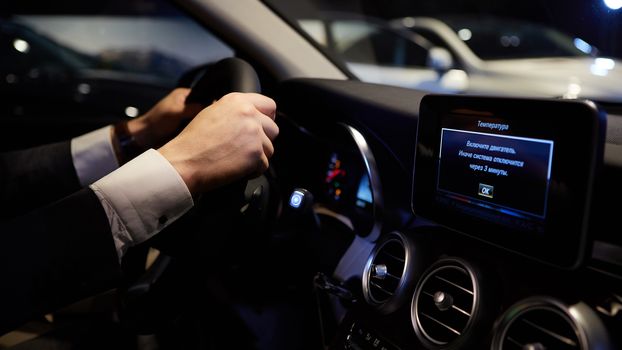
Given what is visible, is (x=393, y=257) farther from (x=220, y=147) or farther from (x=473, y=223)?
(x=220, y=147)

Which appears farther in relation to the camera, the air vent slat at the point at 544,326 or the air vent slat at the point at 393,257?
the air vent slat at the point at 393,257

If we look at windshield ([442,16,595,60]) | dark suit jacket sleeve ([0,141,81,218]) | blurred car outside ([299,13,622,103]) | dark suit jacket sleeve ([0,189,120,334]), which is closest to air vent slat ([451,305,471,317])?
dark suit jacket sleeve ([0,189,120,334])

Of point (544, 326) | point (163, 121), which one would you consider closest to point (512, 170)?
point (544, 326)

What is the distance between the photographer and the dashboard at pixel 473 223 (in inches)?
37.7

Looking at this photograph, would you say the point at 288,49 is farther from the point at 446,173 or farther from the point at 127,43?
the point at 127,43

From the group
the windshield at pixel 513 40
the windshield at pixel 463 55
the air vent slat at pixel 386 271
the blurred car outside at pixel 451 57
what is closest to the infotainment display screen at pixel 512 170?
the air vent slat at pixel 386 271

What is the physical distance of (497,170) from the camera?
1097mm

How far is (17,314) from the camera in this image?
3.47 feet

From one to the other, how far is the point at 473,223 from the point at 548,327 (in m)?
0.26

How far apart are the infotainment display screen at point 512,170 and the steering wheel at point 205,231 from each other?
1.28 feet

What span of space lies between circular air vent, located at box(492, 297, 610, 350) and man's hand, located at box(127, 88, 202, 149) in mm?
1085

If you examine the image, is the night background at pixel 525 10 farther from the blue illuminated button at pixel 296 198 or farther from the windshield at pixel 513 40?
the windshield at pixel 513 40

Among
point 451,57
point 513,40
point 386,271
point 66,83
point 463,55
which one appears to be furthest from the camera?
point 513,40

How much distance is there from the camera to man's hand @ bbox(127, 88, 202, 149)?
1.74m
